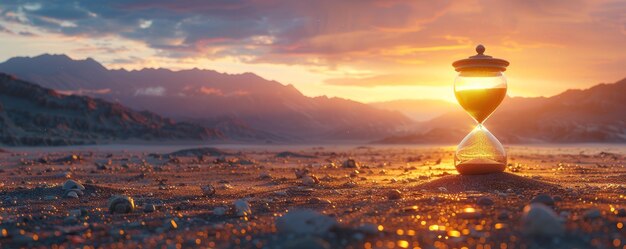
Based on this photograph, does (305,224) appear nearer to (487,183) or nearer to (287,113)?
(487,183)

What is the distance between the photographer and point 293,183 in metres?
11.9

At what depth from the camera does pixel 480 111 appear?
10328mm

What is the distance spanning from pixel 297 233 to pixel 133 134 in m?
88.0

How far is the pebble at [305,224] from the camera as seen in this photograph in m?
4.86

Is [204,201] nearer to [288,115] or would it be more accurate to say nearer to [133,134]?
[133,134]

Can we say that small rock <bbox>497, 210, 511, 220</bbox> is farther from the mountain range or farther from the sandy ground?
the mountain range

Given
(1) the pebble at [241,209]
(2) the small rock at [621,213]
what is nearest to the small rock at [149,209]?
(1) the pebble at [241,209]

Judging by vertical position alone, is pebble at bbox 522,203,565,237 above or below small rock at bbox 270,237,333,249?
above

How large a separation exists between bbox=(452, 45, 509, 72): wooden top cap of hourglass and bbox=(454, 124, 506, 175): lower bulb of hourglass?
1.00 m

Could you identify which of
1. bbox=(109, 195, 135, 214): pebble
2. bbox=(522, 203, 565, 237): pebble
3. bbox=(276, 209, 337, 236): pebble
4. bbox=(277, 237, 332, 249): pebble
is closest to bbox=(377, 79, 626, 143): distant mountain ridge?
bbox=(109, 195, 135, 214): pebble

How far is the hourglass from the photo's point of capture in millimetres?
10117

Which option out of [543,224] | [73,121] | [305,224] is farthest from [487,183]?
[73,121]

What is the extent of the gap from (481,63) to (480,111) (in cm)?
74

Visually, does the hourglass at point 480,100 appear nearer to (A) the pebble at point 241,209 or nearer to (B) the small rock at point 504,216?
(B) the small rock at point 504,216
